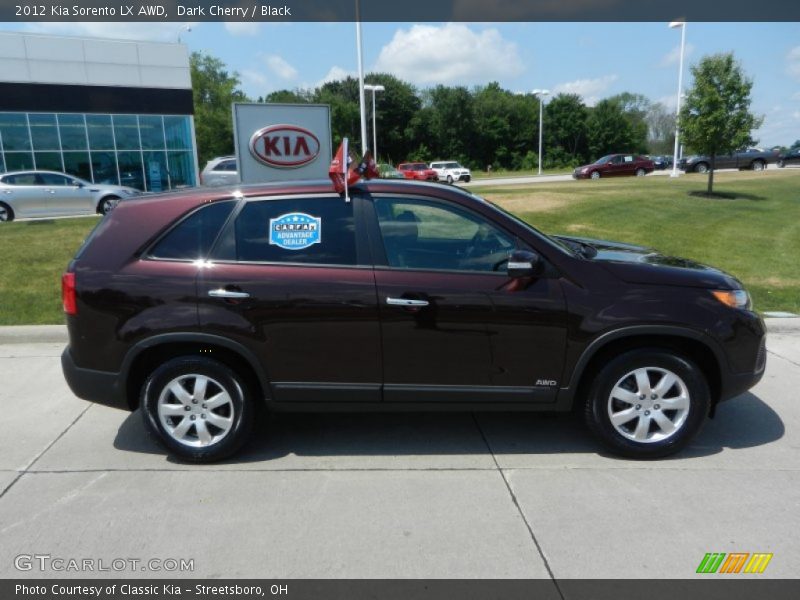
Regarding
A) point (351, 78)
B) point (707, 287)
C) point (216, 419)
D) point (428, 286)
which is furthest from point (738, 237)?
point (351, 78)

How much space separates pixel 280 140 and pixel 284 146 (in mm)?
122

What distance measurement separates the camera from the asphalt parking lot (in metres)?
2.97

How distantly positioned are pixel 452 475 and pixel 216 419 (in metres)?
1.52

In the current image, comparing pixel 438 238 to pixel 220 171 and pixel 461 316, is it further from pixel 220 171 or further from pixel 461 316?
pixel 220 171

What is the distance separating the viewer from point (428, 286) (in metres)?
3.71

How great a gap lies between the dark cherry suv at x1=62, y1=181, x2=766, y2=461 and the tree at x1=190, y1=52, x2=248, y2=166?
162 ft

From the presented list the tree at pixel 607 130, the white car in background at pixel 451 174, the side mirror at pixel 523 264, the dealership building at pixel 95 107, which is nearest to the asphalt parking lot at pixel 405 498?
the side mirror at pixel 523 264

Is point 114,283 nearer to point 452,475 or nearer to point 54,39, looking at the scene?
point 452,475

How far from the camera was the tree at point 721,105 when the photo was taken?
63.2ft

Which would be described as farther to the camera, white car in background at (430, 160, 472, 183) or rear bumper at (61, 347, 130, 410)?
white car in background at (430, 160, 472, 183)

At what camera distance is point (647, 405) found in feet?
12.7

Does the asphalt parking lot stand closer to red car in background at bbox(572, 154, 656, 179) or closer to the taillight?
the taillight

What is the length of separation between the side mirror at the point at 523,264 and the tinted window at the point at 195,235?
69.9 inches

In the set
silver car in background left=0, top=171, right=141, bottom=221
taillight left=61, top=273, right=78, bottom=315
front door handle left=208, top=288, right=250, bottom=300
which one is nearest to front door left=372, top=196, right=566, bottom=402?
front door handle left=208, top=288, right=250, bottom=300
